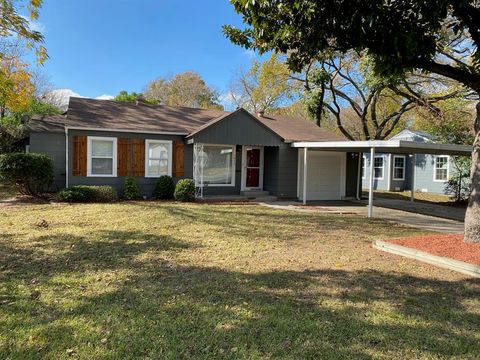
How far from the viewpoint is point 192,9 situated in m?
18.5

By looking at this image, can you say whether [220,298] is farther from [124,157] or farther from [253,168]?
[253,168]

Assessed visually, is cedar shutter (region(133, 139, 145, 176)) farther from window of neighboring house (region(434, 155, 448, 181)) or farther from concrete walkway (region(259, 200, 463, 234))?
window of neighboring house (region(434, 155, 448, 181))

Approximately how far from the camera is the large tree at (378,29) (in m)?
6.09

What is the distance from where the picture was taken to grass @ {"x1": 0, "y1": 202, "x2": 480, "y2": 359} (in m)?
3.26

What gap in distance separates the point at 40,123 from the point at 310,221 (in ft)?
39.5

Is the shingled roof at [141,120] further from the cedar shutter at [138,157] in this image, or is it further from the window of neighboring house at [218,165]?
the window of neighboring house at [218,165]

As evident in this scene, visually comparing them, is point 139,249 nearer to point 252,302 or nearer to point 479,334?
point 252,302

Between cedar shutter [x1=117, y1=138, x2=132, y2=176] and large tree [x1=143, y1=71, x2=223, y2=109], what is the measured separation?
2855cm

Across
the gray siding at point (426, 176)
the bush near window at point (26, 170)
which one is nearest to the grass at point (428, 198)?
the gray siding at point (426, 176)

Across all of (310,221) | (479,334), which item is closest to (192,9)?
(310,221)

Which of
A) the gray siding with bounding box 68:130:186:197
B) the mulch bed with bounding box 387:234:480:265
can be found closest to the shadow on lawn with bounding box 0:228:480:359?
the mulch bed with bounding box 387:234:480:265

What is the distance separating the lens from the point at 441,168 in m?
23.0

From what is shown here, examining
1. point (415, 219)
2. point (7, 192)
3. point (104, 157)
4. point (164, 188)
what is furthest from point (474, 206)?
point (7, 192)

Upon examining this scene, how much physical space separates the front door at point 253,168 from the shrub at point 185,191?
3234 mm
